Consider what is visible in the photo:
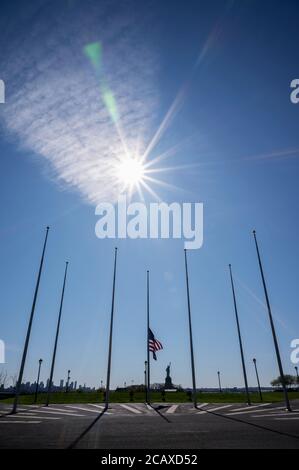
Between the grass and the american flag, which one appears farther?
the grass

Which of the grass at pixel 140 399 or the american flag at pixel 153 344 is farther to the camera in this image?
the grass at pixel 140 399

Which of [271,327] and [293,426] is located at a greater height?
[271,327]

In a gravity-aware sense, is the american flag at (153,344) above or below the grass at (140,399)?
above

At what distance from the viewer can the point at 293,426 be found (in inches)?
473

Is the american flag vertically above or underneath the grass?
above

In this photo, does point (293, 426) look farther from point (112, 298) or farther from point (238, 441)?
point (112, 298)

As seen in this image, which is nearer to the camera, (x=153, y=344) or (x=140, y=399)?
(x=153, y=344)

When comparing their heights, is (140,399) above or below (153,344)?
below
